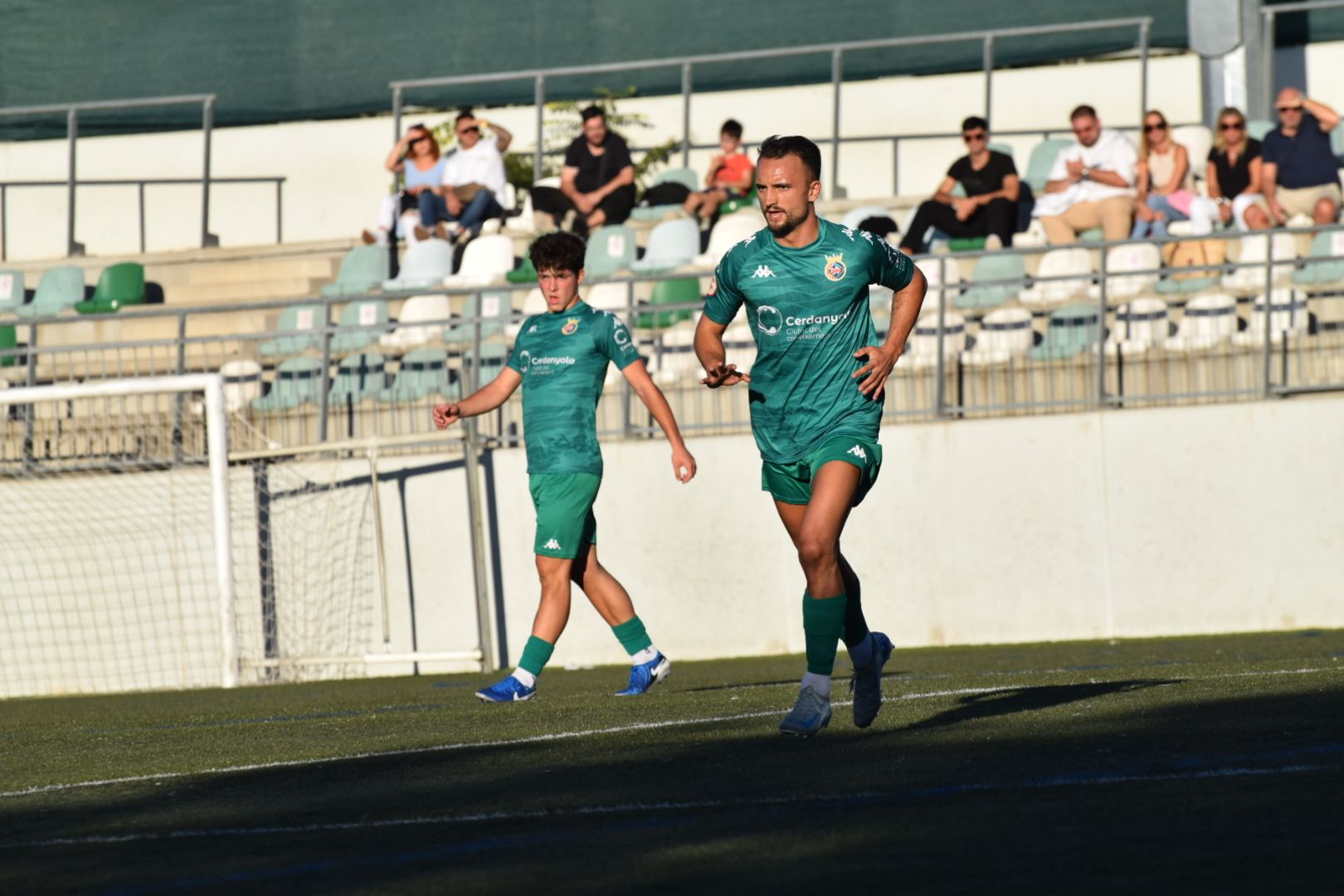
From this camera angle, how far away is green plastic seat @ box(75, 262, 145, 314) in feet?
65.5

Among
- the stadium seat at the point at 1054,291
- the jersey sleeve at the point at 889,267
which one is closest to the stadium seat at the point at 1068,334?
the stadium seat at the point at 1054,291

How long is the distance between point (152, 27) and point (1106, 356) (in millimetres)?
13520

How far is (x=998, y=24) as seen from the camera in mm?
22000

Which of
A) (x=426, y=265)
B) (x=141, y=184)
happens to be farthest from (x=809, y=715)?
(x=141, y=184)

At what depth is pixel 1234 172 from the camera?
55.9ft

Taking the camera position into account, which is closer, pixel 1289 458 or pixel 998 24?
pixel 1289 458

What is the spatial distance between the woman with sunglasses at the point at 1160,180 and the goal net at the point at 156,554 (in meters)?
6.78

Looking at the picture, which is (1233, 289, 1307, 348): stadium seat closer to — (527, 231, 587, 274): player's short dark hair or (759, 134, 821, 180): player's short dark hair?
(527, 231, 587, 274): player's short dark hair

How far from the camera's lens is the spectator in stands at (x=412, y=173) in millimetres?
19953

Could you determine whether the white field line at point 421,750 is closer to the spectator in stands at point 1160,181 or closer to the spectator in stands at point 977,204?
the spectator in stands at point 1160,181

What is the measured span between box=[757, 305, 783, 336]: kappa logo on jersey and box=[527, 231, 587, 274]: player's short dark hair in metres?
2.63

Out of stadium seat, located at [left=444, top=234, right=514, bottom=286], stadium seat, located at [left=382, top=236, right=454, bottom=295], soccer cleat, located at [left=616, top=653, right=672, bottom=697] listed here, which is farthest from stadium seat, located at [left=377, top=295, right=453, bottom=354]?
soccer cleat, located at [left=616, top=653, right=672, bottom=697]

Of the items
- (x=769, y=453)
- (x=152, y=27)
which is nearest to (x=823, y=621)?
(x=769, y=453)

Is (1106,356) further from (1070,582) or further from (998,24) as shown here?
(998,24)
